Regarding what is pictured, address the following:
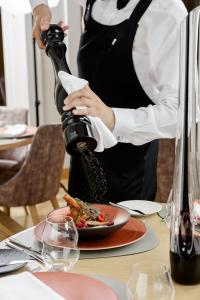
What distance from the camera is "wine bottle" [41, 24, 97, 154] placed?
0.99 metres

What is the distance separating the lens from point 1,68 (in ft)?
16.4

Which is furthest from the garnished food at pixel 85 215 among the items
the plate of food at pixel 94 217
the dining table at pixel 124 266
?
the dining table at pixel 124 266

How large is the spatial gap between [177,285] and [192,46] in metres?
0.44

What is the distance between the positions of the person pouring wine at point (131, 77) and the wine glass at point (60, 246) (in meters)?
0.40

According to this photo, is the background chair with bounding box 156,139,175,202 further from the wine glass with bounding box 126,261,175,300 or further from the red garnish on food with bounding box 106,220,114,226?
the wine glass with bounding box 126,261,175,300

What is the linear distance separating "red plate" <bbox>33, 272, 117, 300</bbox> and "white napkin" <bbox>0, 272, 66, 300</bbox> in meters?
0.02

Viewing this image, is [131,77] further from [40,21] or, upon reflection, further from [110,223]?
[110,223]

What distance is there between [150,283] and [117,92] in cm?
96

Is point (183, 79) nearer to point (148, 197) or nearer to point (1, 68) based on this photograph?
point (148, 197)

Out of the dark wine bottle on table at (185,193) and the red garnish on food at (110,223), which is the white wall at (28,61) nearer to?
the red garnish on food at (110,223)

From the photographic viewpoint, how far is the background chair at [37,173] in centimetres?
298

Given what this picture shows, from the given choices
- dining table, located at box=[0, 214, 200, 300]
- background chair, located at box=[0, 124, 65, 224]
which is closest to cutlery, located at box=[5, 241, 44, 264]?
dining table, located at box=[0, 214, 200, 300]

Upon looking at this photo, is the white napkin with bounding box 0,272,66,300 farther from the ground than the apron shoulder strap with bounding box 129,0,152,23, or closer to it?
closer to it

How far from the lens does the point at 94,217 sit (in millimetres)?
1197
